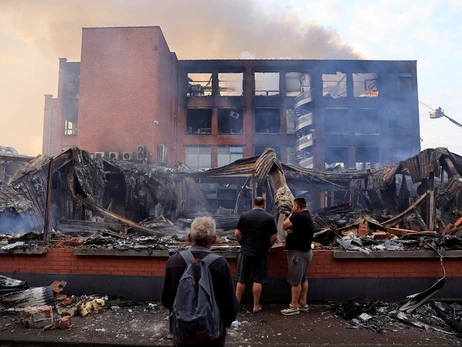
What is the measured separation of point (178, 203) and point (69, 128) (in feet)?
70.4

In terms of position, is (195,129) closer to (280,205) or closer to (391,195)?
(391,195)

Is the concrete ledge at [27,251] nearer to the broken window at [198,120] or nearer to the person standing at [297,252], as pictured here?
the person standing at [297,252]

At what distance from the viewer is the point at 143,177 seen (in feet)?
46.2

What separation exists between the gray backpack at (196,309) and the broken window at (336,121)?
29194 millimetres

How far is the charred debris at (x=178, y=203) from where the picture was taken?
7156 mm

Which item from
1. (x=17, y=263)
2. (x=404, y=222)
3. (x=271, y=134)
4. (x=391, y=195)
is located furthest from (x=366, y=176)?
(x=271, y=134)

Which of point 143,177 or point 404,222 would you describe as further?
point 143,177

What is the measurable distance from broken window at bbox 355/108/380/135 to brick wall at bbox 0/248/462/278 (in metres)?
25.7

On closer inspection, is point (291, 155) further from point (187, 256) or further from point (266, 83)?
point (187, 256)

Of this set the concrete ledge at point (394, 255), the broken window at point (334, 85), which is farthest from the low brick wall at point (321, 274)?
the broken window at point (334, 85)

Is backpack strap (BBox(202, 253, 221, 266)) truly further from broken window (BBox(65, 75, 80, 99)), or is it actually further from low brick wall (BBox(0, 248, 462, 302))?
broken window (BBox(65, 75, 80, 99))

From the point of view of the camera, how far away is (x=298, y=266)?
218 inches

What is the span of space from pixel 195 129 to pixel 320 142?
1103cm

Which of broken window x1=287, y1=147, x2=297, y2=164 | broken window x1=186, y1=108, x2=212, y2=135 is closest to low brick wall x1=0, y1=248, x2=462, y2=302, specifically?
broken window x1=287, y1=147, x2=297, y2=164
